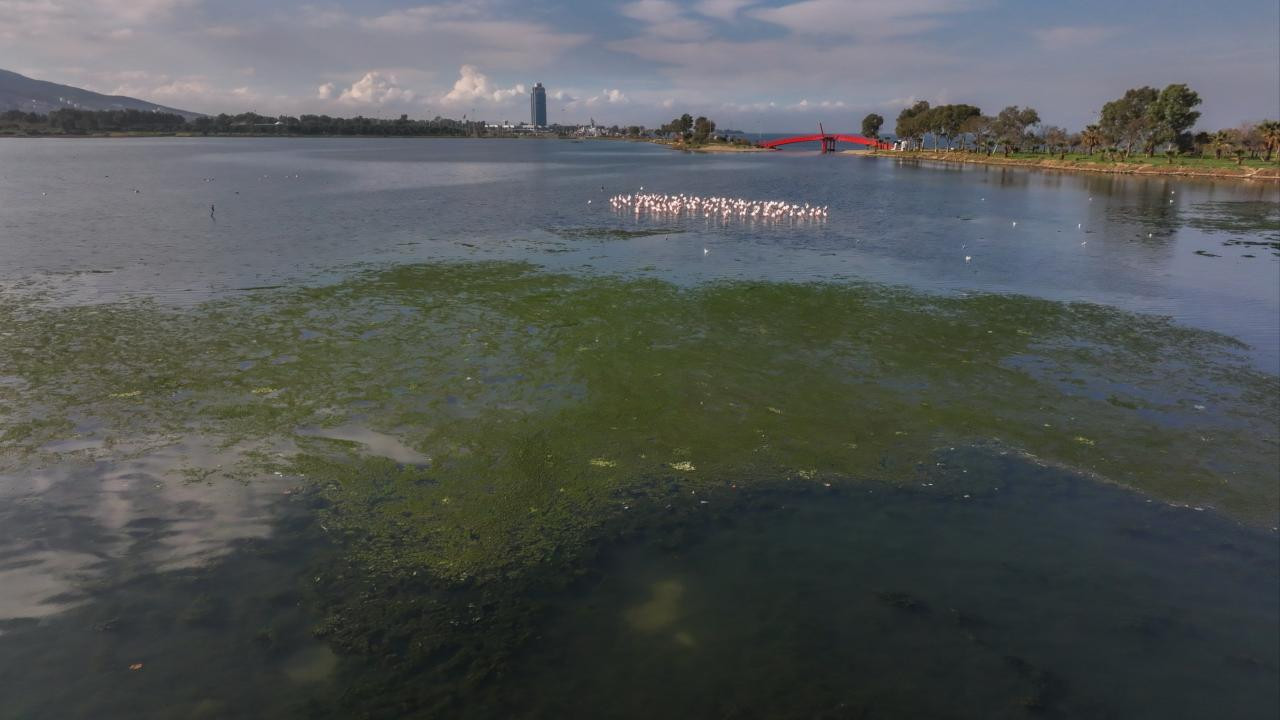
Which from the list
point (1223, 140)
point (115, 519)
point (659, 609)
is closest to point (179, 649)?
point (115, 519)

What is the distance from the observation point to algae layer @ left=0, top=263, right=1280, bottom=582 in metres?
12.1

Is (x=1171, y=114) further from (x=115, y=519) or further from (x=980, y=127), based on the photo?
(x=115, y=519)

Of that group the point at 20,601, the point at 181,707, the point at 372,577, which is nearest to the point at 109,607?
the point at 20,601

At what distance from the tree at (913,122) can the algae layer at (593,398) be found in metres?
161

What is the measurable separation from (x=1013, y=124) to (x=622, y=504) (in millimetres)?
155908

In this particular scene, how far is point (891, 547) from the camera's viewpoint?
10695mm

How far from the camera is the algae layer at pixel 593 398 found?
39.8 ft

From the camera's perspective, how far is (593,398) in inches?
632

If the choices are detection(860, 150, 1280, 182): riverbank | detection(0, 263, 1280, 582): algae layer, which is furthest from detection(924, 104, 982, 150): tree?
detection(0, 263, 1280, 582): algae layer

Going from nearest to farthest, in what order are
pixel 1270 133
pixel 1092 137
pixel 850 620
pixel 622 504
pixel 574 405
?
1. pixel 850 620
2. pixel 622 504
3. pixel 574 405
4. pixel 1270 133
5. pixel 1092 137

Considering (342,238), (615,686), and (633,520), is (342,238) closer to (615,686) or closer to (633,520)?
(633,520)

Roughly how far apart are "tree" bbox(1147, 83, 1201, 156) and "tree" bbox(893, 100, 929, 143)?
62.2 meters

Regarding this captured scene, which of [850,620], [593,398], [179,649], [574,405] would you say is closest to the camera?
[179,649]

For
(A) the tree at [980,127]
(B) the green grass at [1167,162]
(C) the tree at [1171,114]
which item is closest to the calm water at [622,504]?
(B) the green grass at [1167,162]
